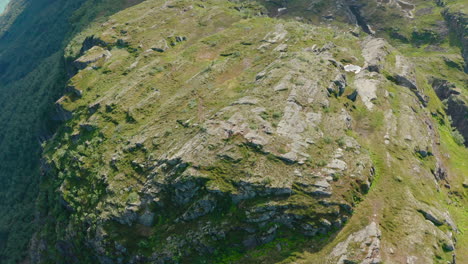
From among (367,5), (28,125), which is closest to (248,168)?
(28,125)

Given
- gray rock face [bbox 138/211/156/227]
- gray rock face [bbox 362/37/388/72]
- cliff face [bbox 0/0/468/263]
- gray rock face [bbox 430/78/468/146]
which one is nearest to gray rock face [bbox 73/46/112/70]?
cliff face [bbox 0/0/468/263]

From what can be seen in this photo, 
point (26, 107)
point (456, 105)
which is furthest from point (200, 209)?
point (26, 107)

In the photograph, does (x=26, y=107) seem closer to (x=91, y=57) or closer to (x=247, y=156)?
(x=91, y=57)

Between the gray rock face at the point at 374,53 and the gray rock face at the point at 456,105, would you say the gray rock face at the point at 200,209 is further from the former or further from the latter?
the gray rock face at the point at 456,105

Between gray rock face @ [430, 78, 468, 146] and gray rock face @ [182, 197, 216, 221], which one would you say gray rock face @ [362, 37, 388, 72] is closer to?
gray rock face @ [430, 78, 468, 146]

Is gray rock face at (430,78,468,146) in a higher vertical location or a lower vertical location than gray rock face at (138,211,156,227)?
lower

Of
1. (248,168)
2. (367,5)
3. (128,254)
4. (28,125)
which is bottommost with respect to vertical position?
(28,125)

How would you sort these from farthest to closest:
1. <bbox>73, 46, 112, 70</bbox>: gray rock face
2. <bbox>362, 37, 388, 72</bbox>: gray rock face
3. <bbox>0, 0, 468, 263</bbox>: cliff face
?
<bbox>73, 46, 112, 70</bbox>: gray rock face → <bbox>362, 37, 388, 72</bbox>: gray rock face → <bbox>0, 0, 468, 263</bbox>: cliff face

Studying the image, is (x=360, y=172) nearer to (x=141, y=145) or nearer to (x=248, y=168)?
(x=248, y=168)
